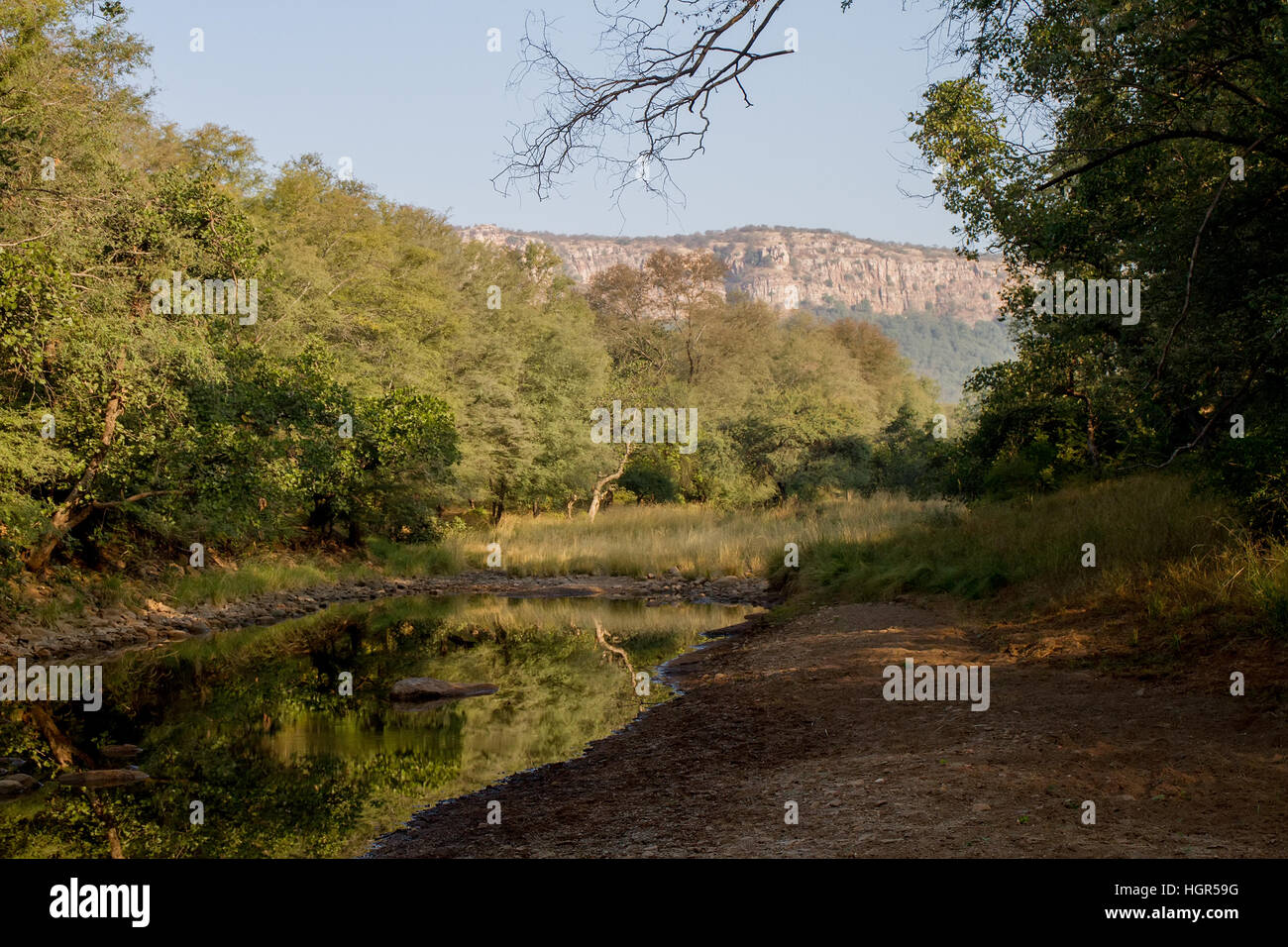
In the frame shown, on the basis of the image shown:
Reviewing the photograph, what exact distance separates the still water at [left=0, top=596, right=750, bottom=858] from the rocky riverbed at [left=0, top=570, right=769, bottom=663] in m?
1.03

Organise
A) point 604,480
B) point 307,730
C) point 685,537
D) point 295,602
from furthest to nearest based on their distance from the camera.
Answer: point 604,480, point 685,537, point 295,602, point 307,730

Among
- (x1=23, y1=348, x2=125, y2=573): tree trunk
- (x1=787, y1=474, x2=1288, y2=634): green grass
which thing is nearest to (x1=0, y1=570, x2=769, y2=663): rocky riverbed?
(x1=23, y1=348, x2=125, y2=573): tree trunk

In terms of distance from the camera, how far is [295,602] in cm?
2067

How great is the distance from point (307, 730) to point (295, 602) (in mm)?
11327

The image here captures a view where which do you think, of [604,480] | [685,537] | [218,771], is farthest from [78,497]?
[604,480]

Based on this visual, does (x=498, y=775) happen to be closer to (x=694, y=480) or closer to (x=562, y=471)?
(x=562, y=471)

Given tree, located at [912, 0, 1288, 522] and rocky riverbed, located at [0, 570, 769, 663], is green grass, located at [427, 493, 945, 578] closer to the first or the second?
rocky riverbed, located at [0, 570, 769, 663]

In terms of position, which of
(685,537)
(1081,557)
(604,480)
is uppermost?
(604,480)

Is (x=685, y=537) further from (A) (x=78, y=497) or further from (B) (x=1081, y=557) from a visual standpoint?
(A) (x=78, y=497)

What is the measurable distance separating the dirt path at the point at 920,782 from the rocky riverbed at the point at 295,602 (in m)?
10.5

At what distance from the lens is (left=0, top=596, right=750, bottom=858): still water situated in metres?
6.82

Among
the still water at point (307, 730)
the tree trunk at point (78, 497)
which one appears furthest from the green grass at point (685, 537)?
the tree trunk at point (78, 497)
